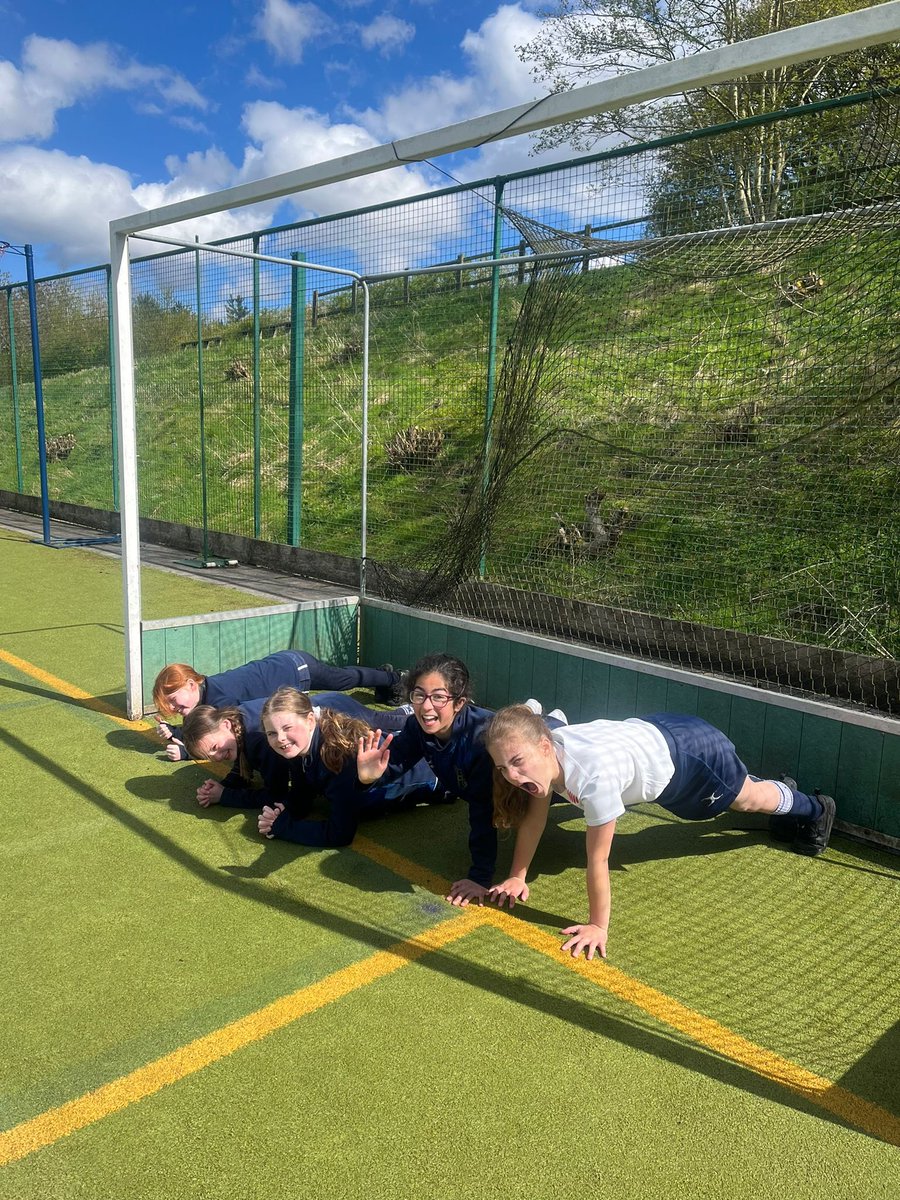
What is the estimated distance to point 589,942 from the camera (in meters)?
2.79

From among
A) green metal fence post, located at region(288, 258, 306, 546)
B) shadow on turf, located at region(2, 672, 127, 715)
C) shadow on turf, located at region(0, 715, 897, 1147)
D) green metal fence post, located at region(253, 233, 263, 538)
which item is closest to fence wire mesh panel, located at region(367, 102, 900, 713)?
shadow on turf, located at region(2, 672, 127, 715)

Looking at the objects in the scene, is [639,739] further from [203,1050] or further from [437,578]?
[437,578]

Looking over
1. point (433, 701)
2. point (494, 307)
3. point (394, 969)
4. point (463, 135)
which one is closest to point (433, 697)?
point (433, 701)

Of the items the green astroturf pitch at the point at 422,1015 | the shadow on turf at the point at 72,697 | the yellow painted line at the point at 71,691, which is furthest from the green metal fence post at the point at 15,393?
the green astroturf pitch at the point at 422,1015

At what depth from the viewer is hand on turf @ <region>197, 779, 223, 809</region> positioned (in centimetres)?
377

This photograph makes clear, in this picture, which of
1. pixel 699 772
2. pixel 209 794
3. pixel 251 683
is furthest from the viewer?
pixel 251 683

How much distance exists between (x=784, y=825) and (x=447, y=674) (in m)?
1.64

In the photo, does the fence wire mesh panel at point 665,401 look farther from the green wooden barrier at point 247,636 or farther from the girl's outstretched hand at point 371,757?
the girl's outstretched hand at point 371,757

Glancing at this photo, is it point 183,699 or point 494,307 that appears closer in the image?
point 183,699

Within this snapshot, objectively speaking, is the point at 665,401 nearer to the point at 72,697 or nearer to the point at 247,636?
the point at 247,636

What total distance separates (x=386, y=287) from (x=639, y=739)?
5472 millimetres

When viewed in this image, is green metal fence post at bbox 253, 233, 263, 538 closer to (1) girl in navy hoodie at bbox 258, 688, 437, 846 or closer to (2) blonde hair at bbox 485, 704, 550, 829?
(1) girl in navy hoodie at bbox 258, 688, 437, 846

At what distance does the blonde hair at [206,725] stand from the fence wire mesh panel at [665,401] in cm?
224

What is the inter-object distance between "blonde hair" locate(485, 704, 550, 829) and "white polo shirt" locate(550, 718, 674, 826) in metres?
0.13
